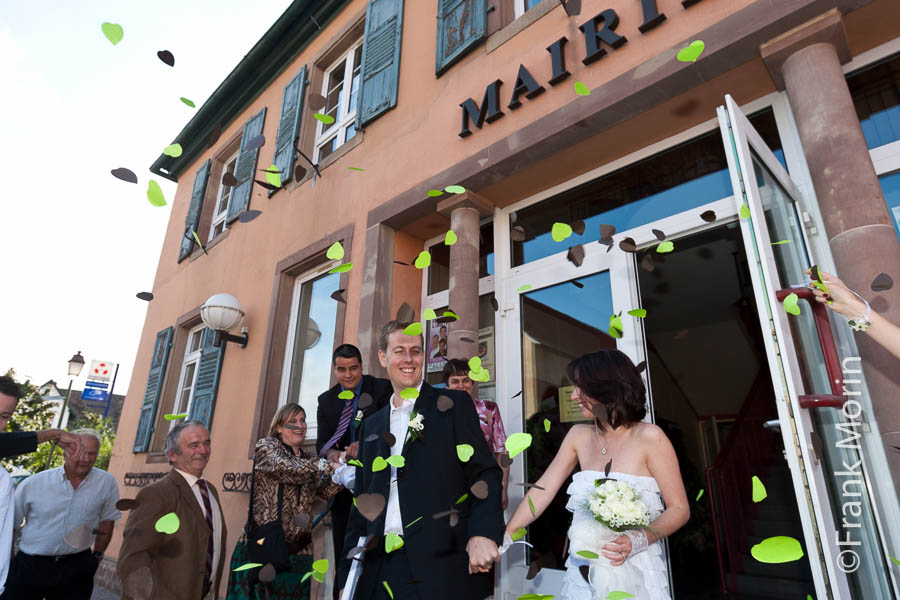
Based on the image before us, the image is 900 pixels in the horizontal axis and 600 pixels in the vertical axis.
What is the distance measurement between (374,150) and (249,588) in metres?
3.92

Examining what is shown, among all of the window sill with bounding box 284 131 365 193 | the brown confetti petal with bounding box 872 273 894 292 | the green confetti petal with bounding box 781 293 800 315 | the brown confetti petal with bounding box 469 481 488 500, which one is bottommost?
the brown confetti petal with bounding box 469 481 488 500

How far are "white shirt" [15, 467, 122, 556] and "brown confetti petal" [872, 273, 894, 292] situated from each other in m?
4.80

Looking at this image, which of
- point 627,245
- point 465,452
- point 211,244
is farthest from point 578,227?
point 211,244

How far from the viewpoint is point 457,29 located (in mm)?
4719

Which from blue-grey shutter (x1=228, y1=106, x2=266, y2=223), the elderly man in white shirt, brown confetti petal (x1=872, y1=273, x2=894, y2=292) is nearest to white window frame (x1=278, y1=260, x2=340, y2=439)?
the elderly man in white shirt

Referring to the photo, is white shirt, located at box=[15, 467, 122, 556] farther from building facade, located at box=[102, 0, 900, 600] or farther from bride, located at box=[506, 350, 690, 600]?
bride, located at box=[506, 350, 690, 600]

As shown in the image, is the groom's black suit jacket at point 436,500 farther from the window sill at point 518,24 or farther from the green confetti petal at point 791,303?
the window sill at point 518,24

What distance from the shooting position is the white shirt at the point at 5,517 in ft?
7.78

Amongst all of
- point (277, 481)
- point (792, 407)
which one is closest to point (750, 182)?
point (792, 407)

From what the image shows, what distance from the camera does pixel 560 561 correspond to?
3.25 m

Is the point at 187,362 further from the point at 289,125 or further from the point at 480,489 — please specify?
the point at 480,489

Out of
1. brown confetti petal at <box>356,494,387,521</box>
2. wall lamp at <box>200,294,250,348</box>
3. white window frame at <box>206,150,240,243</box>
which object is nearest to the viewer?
brown confetti petal at <box>356,494,387,521</box>

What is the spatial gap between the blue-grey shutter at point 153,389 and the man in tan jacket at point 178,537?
5.30 metres

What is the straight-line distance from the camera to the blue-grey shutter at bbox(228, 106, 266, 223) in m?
7.42
